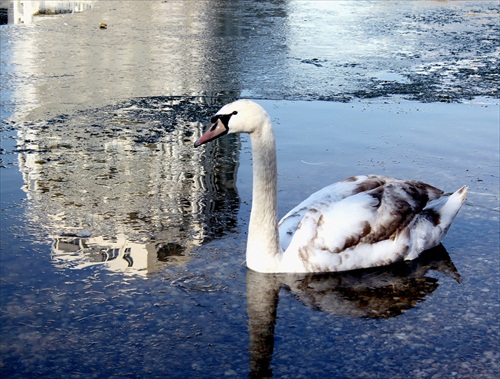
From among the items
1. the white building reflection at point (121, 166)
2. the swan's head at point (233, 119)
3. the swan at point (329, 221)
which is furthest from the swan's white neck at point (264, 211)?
the white building reflection at point (121, 166)

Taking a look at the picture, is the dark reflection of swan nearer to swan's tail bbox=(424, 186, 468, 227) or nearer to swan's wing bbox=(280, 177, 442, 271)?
swan's wing bbox=(280, 177, 442, 271)

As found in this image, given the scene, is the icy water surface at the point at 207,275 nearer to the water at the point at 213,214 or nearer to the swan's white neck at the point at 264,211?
the water at the point at 213,214

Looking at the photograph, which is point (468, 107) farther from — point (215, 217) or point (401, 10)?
point (401, 10)

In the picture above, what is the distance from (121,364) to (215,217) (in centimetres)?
245

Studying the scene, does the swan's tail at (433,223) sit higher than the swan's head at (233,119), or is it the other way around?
the swan's head at (233,119)

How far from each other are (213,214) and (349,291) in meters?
1.66

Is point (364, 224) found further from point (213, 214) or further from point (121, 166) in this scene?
point (121, 166)

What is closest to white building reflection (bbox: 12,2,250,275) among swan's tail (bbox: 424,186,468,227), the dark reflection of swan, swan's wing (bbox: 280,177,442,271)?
the dark reflection of swan

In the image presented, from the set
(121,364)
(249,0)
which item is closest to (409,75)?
(121,364)

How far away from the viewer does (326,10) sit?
2184 centimetres

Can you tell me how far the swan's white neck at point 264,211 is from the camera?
5.66m

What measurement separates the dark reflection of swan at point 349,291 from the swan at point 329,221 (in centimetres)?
8

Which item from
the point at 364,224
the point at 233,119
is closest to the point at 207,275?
the point at 233,119

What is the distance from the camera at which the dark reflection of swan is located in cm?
511
